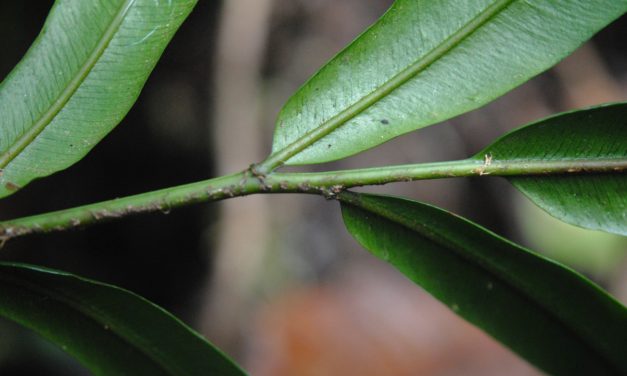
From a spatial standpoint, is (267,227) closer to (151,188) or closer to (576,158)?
(151,188)

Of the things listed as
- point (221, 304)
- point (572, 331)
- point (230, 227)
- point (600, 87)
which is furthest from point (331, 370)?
point (572, 331)

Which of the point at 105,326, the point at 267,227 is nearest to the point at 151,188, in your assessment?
the point at 267,227

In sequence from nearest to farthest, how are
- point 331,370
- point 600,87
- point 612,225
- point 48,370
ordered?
point 612,225, point 48,370, point 331,370, point 600,87

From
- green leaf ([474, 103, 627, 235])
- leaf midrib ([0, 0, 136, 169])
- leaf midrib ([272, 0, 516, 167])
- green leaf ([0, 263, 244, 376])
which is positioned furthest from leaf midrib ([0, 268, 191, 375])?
green leaf ([474, 103, 627, 235])

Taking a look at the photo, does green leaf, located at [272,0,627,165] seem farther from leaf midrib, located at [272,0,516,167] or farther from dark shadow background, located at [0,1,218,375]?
dark shadow background, located at [0,1,218,375]

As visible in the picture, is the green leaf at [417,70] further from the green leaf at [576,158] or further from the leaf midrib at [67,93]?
the leaf midrib at [67,93]

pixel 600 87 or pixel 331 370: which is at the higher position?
pixel 600 87

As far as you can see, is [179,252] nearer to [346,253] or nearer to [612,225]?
[346,253]

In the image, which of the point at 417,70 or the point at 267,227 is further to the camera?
the point at 267,227
